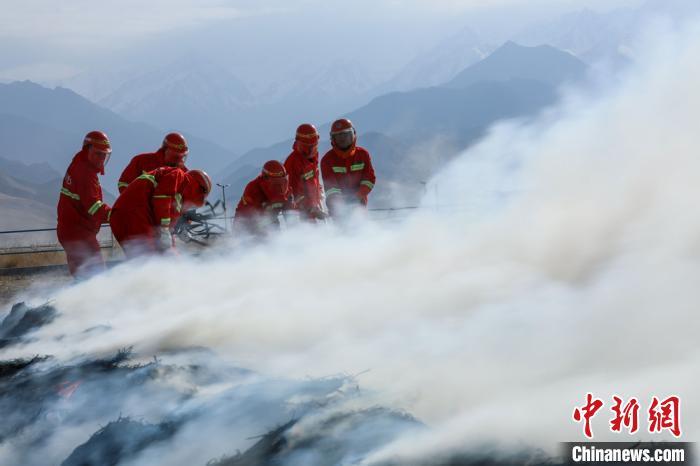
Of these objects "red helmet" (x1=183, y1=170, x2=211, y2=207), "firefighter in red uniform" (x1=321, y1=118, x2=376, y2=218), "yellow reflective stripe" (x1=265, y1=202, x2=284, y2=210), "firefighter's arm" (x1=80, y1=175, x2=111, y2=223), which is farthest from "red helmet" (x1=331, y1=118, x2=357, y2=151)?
"firefighter's arm" (x1=80, y1=175, x2=111, y2=223)

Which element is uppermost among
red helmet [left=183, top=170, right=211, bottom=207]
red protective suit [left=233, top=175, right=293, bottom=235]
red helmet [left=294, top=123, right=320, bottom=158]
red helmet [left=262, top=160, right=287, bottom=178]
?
red helmet [left=294, top=123, right=320, bottom=158]

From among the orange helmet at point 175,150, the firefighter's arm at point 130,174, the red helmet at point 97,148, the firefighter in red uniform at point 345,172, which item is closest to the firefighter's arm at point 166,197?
the orange helmet at point 175,150

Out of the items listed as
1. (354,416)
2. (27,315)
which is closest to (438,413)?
(354,416)

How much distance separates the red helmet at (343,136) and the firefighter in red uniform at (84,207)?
3.48 meters

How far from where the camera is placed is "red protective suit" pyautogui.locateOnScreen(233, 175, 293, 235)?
1100 centimetres

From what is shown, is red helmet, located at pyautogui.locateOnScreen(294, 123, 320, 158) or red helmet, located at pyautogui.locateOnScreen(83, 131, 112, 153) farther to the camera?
red helmet, located at pyautogui.locateOnScreen(294, 123, 320, 158)

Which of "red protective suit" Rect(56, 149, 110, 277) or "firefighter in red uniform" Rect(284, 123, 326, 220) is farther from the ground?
"firefighter in red uniform" Rect(284, 123, 326, 220)

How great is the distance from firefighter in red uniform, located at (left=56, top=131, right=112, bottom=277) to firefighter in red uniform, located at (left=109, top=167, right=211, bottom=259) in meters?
1.15

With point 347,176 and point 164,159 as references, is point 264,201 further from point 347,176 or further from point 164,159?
point 164,159

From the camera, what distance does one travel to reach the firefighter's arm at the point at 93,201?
9.55 meters

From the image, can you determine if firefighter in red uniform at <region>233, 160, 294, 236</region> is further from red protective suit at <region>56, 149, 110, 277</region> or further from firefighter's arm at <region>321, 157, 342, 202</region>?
red protective suit at <region>56, 149, 110, 277</region>

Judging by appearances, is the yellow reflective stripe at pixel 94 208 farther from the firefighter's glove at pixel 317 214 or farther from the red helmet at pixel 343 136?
the red helmet at pixel 343 136

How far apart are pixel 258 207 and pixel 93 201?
7.69 feet

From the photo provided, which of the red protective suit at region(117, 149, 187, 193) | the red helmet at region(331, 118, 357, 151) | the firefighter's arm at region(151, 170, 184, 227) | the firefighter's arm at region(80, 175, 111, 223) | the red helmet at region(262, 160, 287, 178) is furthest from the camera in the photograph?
the red helmet at region(331, 118, 357, 151)
